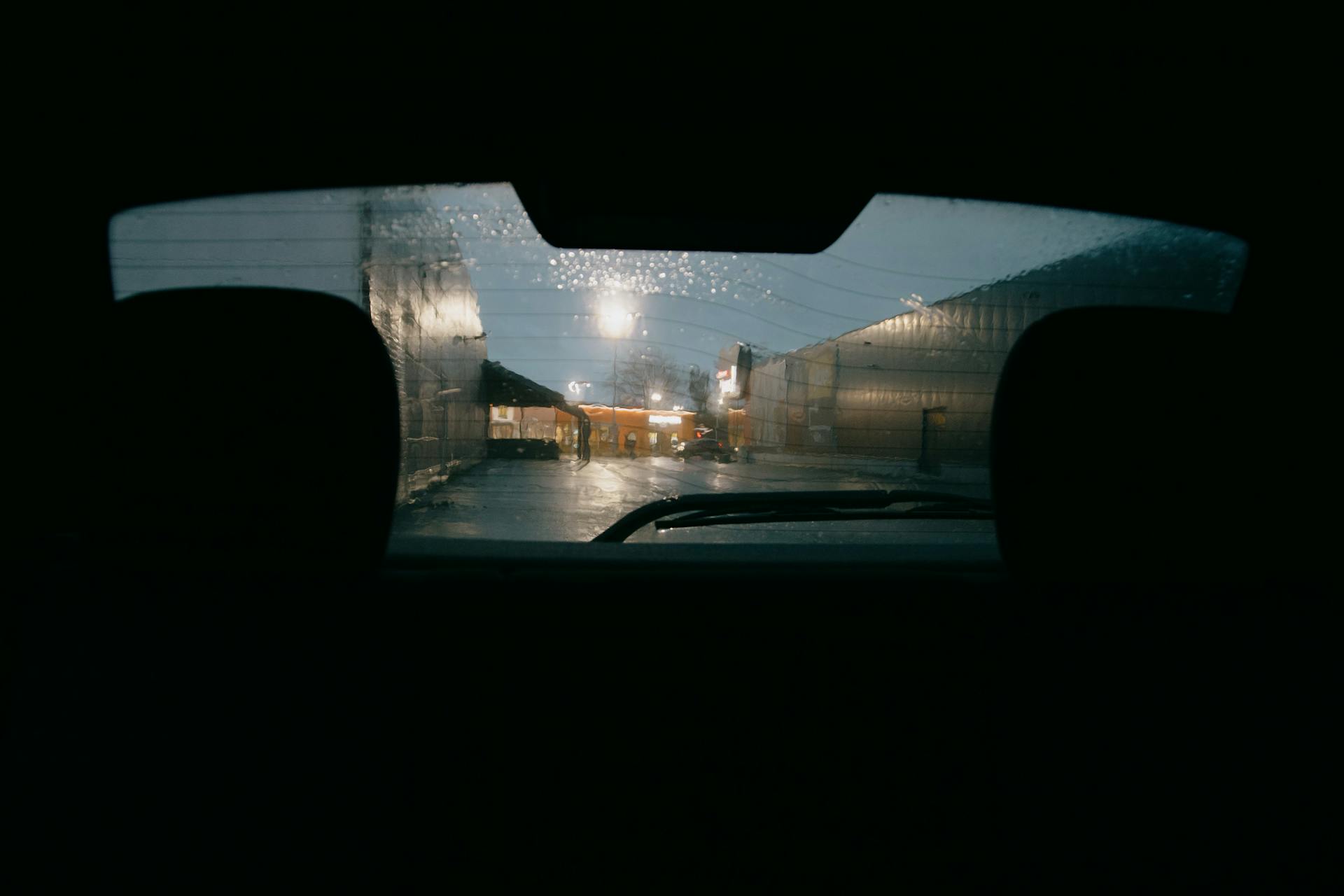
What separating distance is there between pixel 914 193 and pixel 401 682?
6.91 ft

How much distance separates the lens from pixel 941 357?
2.25 meters

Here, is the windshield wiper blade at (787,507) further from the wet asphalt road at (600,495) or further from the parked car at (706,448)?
the parked car at (706,448)

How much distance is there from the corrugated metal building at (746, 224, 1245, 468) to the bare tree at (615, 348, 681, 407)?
0.27m

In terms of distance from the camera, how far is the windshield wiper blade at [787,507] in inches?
87.7

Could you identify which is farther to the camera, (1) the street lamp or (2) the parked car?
(2) the parked car

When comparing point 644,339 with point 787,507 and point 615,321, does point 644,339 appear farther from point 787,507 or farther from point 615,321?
point 787,507

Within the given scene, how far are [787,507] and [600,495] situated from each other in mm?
653

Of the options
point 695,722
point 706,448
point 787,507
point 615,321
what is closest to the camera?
point 695,722

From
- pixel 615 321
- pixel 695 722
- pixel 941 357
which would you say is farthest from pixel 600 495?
pixel 941 357

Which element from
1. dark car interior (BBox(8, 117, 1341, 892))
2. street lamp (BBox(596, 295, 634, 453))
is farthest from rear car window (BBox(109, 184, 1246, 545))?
dark car interior (BBox(8, 117, 1341, 892))

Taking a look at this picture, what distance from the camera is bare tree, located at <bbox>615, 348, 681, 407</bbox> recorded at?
2057mm

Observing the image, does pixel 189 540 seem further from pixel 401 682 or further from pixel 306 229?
pixel 306 229

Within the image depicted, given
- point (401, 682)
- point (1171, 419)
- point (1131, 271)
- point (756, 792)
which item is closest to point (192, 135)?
point (401, 682)

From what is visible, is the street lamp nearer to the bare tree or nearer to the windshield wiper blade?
the bare tree
